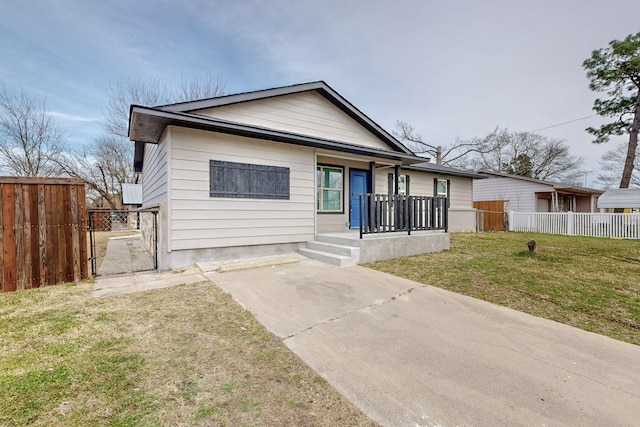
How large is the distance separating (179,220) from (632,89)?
25320 mm

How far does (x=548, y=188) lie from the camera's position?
17781mm

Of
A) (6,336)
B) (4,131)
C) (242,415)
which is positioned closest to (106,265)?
A: (6,336)

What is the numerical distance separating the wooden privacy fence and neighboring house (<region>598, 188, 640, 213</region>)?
1551 centimetres

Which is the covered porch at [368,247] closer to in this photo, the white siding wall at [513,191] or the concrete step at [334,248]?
the concrete step at [334,248]

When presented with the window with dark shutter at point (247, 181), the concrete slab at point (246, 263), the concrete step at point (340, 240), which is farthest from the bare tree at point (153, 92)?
the concrete slab at point (246, 263)

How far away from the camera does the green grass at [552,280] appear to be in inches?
138

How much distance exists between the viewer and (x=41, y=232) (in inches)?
176

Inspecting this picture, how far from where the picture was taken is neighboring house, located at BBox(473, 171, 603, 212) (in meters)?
18.2

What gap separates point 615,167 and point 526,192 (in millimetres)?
21777

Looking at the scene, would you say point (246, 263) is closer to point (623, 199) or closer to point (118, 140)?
point (623, 199)

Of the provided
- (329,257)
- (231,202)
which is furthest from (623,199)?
(231,202)

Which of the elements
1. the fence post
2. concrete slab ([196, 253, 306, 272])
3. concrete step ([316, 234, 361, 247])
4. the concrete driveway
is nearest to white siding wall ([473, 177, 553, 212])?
the fence post

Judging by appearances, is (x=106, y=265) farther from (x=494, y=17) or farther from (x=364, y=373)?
(x=494, y=17)

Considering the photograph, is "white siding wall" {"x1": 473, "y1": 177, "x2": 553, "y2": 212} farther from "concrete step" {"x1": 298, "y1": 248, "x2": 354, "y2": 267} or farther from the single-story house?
the single-story house
